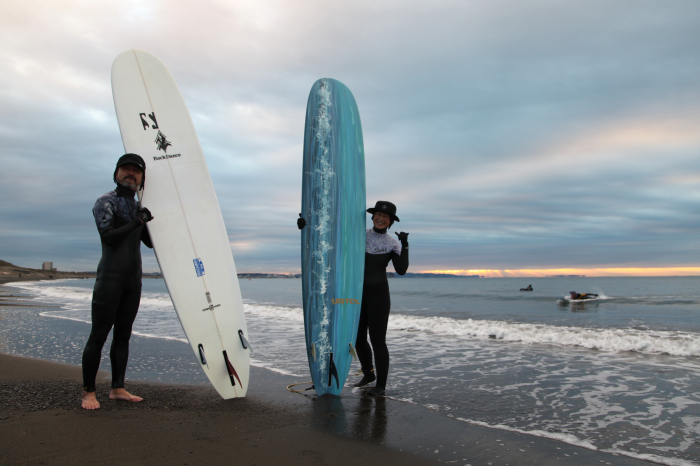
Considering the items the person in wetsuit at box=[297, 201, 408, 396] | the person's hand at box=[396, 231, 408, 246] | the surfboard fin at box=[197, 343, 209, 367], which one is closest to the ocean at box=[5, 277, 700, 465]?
the person in wetsuit at box=[297, 201, 408, 396]

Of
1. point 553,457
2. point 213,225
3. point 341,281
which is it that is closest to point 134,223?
point 213,225

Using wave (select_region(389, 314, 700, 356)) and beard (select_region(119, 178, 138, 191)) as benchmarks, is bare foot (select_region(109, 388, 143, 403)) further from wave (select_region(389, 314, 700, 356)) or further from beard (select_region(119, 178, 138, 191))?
wave (select_region(389, 314, 700, 356))

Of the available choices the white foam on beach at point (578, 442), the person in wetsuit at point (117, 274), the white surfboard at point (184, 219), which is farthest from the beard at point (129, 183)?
the white foam on beach at point (578, 442)

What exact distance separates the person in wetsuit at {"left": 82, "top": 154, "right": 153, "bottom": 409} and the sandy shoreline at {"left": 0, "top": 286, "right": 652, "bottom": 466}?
25cm

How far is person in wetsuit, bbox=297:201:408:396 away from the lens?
324cm

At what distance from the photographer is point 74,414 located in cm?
234

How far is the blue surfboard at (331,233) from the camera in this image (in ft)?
10.6

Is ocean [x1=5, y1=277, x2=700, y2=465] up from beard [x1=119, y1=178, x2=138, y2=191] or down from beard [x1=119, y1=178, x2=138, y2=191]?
down

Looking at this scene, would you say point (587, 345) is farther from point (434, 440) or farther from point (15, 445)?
point (15, 445)

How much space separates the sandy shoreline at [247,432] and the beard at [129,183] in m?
1.41

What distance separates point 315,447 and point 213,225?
2049 millimetres

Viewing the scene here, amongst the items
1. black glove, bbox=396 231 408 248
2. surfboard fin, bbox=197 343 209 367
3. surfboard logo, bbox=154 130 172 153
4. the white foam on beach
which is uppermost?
surfboard logo, bbox=154 130 172 153

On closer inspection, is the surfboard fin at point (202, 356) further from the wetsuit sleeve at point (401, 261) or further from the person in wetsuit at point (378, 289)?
the wetsuit sleeve at point (401, 261)

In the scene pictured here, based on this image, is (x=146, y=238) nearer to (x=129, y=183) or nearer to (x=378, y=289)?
(x=129, y=183)
